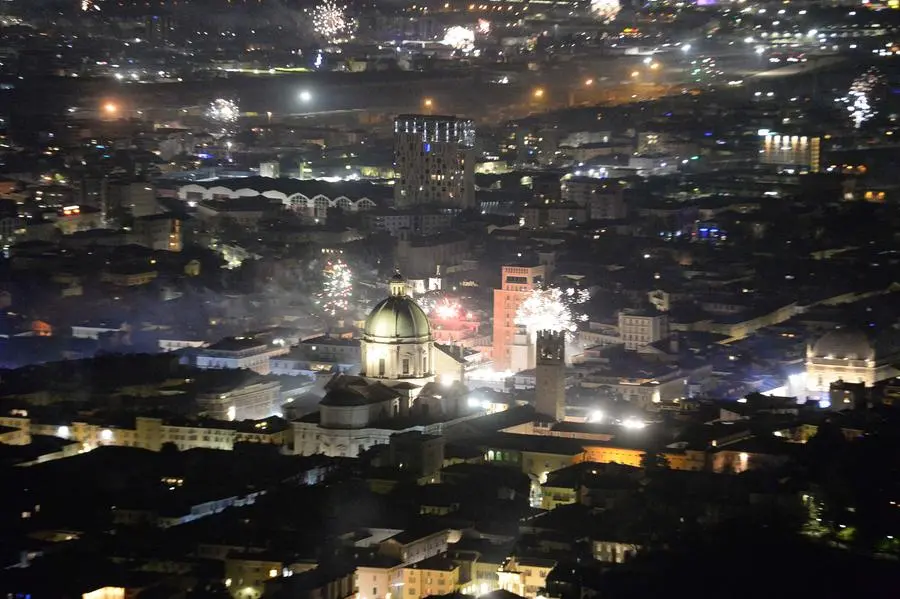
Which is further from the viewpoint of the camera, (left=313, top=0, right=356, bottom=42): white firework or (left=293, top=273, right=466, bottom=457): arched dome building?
(left=313, top=0, right=356, bottom=42): white firework

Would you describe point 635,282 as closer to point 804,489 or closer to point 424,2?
point 804,489

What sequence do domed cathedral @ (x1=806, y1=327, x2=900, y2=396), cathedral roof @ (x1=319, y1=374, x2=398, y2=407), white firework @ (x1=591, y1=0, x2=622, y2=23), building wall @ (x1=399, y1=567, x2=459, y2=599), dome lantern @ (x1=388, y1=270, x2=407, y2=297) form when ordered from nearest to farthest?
building wall @ (x1=399, y1=567, x2=459, y2=599)
cathedral roof @ (x1=319, y1=374, x2=398, y2=407)
dome lantern @ (x1=388, y1=270, x2=407, y2=297)
domed cathedral @ (x1=806, y1=327, x2=900, y2=396)
white firework @ (x1=591, y1=0, x2=622, y2=23)

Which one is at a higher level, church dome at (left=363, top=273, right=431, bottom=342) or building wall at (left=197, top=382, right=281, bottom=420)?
church dome at (left=363, top=273, right=431, bottom=342)

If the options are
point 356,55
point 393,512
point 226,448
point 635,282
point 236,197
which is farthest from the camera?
point 356,55

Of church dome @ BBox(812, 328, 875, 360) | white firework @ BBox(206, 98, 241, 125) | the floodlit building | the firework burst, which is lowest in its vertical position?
the floodlit building

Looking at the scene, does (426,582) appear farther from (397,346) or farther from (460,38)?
(460,38)

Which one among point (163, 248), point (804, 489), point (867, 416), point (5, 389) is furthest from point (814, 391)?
point (163, 248)

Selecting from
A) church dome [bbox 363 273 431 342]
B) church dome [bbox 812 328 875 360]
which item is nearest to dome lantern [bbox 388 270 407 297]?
church dome [bbox 363 273 431 342]

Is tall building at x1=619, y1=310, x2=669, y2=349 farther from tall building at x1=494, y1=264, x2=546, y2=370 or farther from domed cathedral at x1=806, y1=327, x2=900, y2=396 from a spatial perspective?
domed cathedral at x1=806, y1=327, x2=900, y2=396
